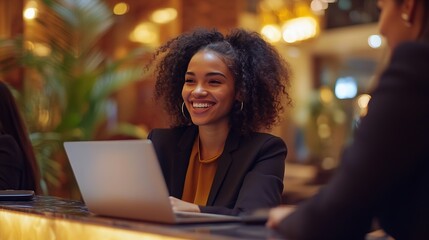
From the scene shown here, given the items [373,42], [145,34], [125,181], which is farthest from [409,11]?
[373,42]

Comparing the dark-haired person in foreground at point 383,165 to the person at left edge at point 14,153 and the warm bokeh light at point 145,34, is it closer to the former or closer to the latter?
the person at left edge at point 14,153

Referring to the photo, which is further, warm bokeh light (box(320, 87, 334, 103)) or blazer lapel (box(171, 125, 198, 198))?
warm bokeh light (box(320, 87, 334, 103))

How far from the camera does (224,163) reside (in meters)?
2.46

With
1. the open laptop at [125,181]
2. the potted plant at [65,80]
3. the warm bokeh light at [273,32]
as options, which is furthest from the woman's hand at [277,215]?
the warm bokeh light at [273,32]

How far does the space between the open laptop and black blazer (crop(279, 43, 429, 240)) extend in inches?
11.9

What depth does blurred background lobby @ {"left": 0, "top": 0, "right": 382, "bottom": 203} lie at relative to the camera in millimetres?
5152

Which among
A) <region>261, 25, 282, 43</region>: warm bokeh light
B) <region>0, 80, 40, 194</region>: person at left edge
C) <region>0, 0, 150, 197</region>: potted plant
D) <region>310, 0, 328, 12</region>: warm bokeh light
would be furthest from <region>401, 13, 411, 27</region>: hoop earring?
<region>310, 0, 328, 12</region>: warm bokeh light

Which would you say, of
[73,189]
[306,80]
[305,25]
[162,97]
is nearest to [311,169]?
[306,80]

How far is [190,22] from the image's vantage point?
767 centimetres

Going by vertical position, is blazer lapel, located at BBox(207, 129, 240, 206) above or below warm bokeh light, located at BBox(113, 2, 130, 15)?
below

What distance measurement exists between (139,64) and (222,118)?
163 inches

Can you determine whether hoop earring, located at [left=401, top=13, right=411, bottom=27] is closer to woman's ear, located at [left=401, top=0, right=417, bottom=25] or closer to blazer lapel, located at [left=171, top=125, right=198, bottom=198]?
woman's ear, located at [left=401, top=0, right=417, bottom=25]

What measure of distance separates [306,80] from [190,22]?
459 centimetres

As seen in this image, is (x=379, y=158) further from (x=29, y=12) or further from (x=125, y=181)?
(x=29, y=12)
